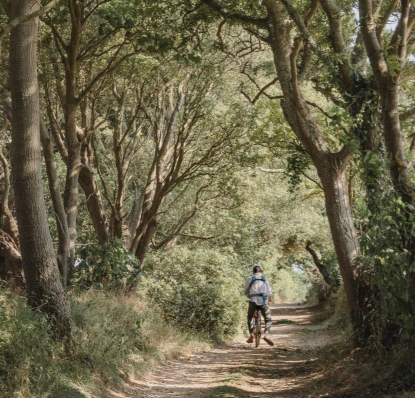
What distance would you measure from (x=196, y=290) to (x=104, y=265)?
237 inches

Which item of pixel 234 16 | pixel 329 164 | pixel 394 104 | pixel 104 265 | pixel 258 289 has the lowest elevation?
pixel 258 289

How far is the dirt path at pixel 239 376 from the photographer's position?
818 cm

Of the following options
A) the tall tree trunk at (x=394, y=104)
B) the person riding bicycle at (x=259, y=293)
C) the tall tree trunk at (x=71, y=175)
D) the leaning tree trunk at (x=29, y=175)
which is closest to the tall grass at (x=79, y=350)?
the leaning tree trunk at (x=29, y=175)

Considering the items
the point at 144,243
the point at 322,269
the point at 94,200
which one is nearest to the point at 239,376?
the point at 144,243

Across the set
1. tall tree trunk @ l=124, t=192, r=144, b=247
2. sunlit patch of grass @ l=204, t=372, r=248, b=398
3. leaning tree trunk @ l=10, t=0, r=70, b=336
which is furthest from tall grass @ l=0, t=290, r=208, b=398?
tall tree trunk @ l=124, t=192, r=144, b=247

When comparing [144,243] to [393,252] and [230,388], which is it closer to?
[230,388]

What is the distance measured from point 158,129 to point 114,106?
167 cm

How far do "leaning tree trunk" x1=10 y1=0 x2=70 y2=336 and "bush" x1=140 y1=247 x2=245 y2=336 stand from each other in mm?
7754

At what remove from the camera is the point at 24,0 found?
7211 mm

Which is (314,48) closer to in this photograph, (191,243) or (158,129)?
(158,129)

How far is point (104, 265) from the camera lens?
11000 millimetres

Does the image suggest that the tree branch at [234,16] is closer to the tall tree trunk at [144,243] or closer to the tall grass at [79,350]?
the tall grass at [79,350]

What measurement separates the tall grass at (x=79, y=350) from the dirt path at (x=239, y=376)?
1.34 feet

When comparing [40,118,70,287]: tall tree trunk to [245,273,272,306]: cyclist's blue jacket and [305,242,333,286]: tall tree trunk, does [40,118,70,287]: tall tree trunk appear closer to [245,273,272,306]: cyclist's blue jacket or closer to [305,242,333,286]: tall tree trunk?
[245,273,272,306]: cyclist's blue jacket
